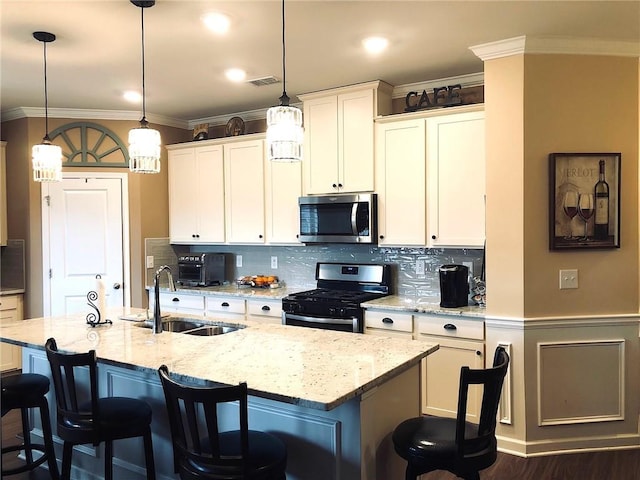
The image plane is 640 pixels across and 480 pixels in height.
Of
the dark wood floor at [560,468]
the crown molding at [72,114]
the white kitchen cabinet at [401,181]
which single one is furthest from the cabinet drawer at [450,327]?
the crown molding at [72,114]

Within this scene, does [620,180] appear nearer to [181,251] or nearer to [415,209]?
[415,209]

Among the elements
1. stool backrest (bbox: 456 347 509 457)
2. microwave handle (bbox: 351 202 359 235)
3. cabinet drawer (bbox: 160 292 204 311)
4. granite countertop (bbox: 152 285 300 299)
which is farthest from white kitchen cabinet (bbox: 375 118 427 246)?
stool backrest (bbox: 456 347 509 457)

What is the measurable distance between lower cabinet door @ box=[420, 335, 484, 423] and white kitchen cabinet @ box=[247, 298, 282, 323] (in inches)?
51.6

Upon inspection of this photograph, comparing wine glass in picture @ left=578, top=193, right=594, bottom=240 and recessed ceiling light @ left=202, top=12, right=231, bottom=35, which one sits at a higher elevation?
recessed ceiling light @ left=202, top=12, right=231, bottom=35

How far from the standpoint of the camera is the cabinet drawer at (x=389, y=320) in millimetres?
3707

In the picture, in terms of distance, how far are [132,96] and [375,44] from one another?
2360 millimetres

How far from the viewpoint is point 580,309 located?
3291 millimetres

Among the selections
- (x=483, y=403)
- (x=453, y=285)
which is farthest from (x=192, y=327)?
(x=483, y=403)

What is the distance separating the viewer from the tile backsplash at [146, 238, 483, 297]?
4168 mm

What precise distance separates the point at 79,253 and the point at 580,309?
443cm

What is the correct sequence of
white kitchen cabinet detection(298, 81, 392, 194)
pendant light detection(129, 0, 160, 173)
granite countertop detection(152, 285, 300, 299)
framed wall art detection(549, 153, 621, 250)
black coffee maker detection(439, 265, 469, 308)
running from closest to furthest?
pendant light detection(129, 0, 160, 173)
framed wall art detection(549, 153, 621, 250)
black coffee maker detection(439, 265, 469, 308)
white kitchen cabinet detection(298, 81, 392, 194)
granite countertop detection(152, 285, 300, 299)

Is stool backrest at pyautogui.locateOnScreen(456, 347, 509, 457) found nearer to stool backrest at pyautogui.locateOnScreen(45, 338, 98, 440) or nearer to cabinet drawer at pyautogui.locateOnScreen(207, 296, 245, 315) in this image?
stool backrest at pyautogui.locateOnScreen(45, 338, 98, 440)

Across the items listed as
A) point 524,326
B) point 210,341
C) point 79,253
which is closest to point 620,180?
point 524,326

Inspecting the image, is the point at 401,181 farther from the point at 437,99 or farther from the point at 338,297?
the point at 338,297
